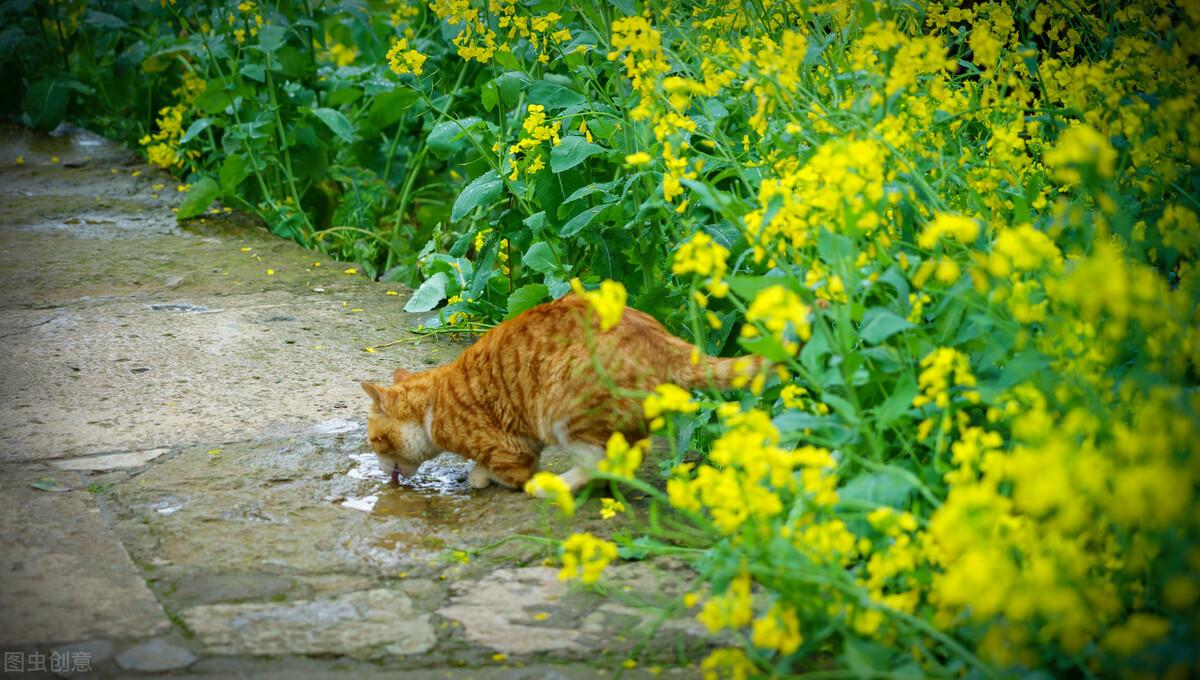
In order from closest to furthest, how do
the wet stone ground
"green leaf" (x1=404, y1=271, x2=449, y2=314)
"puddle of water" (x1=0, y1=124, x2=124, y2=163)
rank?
the wet stone ground
"green leaf" (x1=404, y1=271, x2=449, y2=314)
"puddle of water" (x1=0, y1=124, x2=124, y2=163)

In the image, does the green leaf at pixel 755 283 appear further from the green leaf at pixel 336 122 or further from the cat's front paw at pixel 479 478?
the green leaf at pixel 336 122

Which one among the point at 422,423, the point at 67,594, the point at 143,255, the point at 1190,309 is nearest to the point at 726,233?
the point at 422,423

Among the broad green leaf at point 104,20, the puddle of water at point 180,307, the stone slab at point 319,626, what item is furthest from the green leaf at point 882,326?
the broad green leaf at point 104,20

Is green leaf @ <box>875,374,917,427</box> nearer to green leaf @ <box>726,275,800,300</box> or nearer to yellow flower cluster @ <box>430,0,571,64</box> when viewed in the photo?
green leaf @ <box>726,275,800,300</box>

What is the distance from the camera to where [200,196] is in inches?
234

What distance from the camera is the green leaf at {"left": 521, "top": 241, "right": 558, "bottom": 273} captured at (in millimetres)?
4117

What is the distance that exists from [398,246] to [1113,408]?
4.24 meters

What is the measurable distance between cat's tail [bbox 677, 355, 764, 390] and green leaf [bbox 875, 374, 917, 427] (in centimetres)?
41

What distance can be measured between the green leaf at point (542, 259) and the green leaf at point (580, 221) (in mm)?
252

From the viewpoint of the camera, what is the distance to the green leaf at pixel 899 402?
2.46m

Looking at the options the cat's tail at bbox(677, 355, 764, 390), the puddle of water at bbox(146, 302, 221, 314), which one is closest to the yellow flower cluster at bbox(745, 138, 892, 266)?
the cat's tail at bbox(677, 355, 764, 390)

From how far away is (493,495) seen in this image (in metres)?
3.40

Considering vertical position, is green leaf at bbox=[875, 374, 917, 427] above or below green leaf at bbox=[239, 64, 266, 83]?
below

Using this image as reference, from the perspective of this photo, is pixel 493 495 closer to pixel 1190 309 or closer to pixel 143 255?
pixel 1190 309
